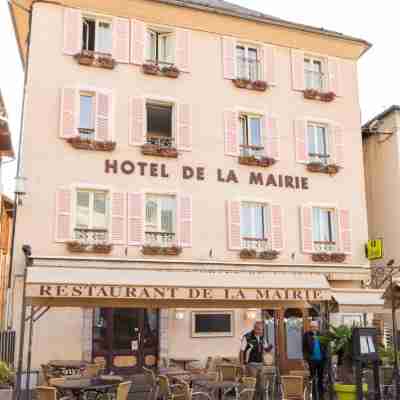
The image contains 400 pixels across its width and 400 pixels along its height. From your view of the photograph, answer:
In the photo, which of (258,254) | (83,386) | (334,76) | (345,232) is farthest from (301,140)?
(83,386)

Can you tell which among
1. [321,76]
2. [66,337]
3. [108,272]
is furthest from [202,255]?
[321,76]

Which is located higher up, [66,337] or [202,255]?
[202,255]

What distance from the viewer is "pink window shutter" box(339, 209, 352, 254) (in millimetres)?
18188

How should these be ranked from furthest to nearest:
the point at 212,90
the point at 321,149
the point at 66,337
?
1. the point at 321,149
2. the point at 212,90
3. the point at 66,337

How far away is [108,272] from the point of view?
11.5 metres

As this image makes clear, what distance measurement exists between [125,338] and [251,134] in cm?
740

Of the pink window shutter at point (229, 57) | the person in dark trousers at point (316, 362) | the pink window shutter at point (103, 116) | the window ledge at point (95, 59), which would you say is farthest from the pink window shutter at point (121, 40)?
the person in dark trousers at point (316, 362)

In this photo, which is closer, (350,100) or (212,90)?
(212,90)

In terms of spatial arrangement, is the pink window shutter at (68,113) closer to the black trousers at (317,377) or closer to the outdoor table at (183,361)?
the outdoor table at (183,361)

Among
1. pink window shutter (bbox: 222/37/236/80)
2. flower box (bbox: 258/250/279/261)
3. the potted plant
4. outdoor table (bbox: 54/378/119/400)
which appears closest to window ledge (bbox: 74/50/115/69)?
pink window shutter (bbox: 222/37/236/80)

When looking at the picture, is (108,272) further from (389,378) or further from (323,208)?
(323,208)

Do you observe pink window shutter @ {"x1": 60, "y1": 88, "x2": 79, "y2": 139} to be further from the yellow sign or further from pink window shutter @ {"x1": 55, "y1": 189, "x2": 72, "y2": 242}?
the yellow sign

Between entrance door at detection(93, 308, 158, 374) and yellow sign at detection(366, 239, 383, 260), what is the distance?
279 inches

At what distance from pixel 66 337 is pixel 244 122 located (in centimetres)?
854
